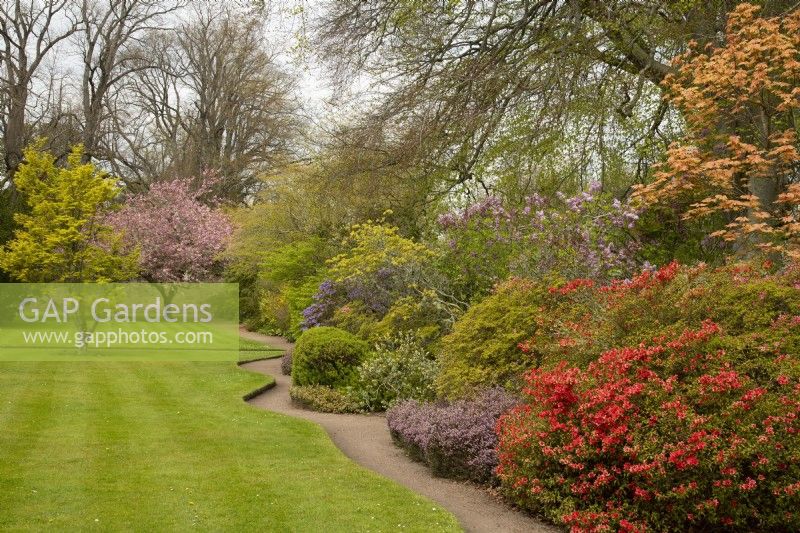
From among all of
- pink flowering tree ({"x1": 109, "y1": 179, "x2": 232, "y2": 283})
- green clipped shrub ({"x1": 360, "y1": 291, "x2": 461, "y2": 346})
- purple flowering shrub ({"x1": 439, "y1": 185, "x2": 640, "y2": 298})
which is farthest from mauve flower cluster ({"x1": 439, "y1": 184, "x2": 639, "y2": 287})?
pink flowering tree ({"x1": 109, "y1": 179, "x2": 232, "y2": 283})

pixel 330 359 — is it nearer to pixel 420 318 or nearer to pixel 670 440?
pixel 420 318

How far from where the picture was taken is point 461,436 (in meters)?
7.40

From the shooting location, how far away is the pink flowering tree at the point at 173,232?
2805cm

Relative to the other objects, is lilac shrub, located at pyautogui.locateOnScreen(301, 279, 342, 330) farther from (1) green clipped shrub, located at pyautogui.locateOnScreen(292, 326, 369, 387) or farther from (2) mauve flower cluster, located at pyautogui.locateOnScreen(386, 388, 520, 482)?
(2) mauve flower cluster, located at pyautogui.locateOnScreen(386, 388, 520, 482)

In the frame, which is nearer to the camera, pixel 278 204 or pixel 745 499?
pixel 745 499

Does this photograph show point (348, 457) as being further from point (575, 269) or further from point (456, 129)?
point (456, 129)

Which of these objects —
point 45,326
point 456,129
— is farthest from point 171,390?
point 45,326

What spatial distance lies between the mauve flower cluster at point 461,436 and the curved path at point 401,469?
14cm

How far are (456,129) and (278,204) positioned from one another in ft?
41.4

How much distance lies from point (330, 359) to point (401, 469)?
4622 mm

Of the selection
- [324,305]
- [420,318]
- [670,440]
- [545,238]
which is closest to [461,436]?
[670,440]

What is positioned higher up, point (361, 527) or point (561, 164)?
point (561, 164)

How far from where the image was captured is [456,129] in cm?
1105

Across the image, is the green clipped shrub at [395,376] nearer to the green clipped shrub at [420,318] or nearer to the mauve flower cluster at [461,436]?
the green clipped shrub at [420,318]
